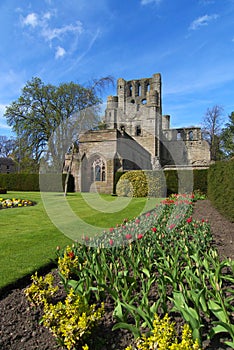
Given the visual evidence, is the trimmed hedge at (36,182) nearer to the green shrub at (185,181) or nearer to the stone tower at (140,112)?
the green shrub at (185,181)

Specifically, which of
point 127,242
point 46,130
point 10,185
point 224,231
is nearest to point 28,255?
point 127,242

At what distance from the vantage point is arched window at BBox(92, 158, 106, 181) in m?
20.0

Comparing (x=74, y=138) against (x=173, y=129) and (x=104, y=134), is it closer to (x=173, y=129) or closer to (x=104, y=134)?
(x=104, y=134)

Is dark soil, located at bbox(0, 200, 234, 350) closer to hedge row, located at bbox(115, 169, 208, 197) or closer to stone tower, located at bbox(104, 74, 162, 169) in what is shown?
hedge row, located at bbox(115, 169, 208, 197)

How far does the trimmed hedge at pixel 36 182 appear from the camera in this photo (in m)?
21.6

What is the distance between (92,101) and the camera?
2920 centimetres

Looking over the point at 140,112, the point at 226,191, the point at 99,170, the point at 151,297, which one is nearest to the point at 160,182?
the point at 99,170

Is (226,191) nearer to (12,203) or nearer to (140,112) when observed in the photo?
(12,203)

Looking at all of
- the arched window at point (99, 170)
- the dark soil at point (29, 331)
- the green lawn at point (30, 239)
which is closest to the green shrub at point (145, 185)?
the arched window at point (99, 170)

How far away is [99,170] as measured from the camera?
20.3 metres

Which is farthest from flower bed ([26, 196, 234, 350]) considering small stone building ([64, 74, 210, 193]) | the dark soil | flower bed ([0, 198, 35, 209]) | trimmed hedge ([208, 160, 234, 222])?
small stone building ([64, 74, 210, 193])

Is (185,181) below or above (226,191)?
above

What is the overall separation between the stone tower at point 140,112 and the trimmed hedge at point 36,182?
1351 cm

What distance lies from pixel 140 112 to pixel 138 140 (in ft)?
14.6
